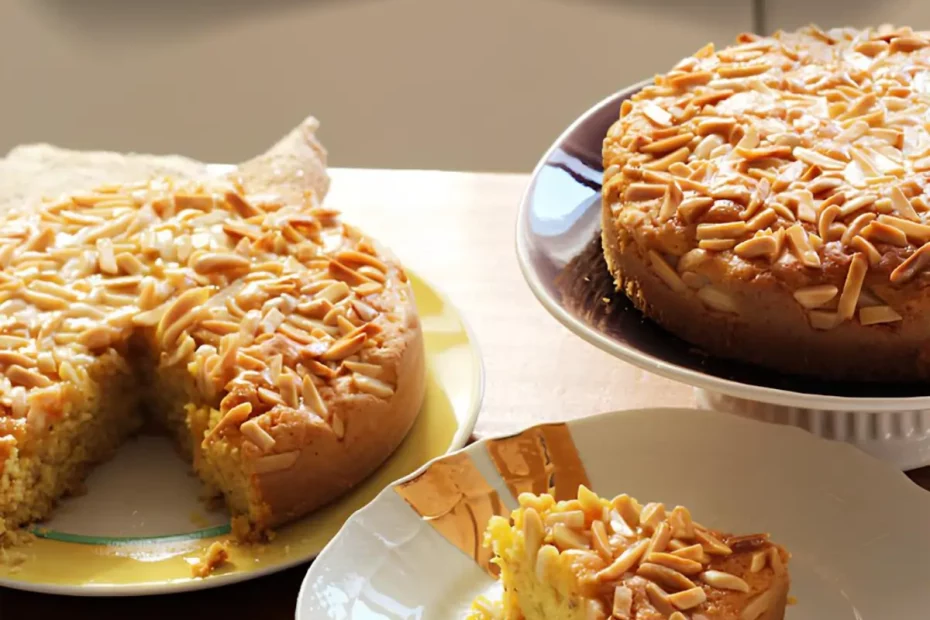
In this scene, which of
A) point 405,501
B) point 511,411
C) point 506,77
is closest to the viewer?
point 405,501

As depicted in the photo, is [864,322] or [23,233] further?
[23,233]

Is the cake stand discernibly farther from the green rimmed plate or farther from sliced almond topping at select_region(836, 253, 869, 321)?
the green rimmed plate

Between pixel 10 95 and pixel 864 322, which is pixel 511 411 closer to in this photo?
pixel 864 322

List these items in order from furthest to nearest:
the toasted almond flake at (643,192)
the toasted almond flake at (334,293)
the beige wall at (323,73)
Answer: the beige wall at (323,73) → the toasted almond flake at (334,293) → the toasted almond flake at (643,192)

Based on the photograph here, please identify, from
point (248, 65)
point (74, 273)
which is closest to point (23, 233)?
point (74, 273)

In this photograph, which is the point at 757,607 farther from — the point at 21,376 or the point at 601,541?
the point at 21,376

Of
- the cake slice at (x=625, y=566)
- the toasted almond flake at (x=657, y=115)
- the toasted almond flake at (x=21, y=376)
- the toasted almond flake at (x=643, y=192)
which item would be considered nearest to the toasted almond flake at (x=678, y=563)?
the cake slice at (x=625, y=566)

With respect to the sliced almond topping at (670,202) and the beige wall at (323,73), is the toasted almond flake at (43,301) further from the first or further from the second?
the beige wall at (323,73)

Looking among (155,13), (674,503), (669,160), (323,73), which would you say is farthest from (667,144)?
(155,13)
